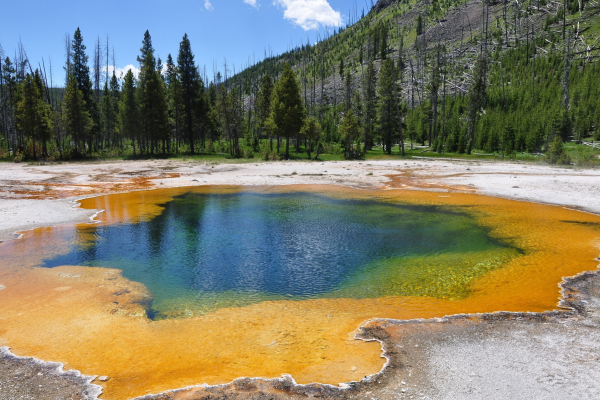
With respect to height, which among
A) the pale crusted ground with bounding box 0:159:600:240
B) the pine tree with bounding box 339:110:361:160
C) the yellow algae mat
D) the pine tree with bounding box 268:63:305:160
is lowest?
the yellow algae mat

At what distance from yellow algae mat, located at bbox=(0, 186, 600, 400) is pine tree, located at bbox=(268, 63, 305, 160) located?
38.2 m

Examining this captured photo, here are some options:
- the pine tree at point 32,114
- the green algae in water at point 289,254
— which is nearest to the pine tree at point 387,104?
the green algae in water at point 289,254

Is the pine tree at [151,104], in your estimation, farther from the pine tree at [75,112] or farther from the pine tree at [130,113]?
the pine tree at [75,112]

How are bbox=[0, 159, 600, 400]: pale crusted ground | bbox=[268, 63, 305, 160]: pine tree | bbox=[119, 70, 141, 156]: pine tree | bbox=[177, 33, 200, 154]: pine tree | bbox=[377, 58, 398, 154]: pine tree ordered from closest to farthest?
bbox=[0, 159, 600, 400]: pale crusted ground < bbox=[268, 63, 305, 160]: pine tree < bbox=[119, 70, 141, 156]: pine tree < bbox=[377, 58, 398, 154]: pine tree < bbox=[177, 33, 200, 154]: pine tree

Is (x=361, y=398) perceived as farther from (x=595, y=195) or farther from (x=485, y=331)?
(x=595, y=195)

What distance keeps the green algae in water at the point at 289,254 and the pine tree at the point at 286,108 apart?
3077 centimetres

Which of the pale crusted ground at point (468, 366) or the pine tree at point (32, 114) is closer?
Result: the pale crusted ground at point (468, 366)

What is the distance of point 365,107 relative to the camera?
58.7 m

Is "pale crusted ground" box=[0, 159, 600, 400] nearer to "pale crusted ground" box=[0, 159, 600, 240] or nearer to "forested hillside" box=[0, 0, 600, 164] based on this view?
"pale crusted ground" box=[0, 159, 600, 240]

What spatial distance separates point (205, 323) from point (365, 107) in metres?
55.3

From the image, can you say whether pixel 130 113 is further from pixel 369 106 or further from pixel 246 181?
pixel 369 106

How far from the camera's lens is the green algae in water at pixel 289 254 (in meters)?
9.84

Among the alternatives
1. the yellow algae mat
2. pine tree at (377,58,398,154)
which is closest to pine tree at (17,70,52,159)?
the yellow algae mat

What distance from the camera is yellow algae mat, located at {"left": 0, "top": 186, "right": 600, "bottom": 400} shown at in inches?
238
